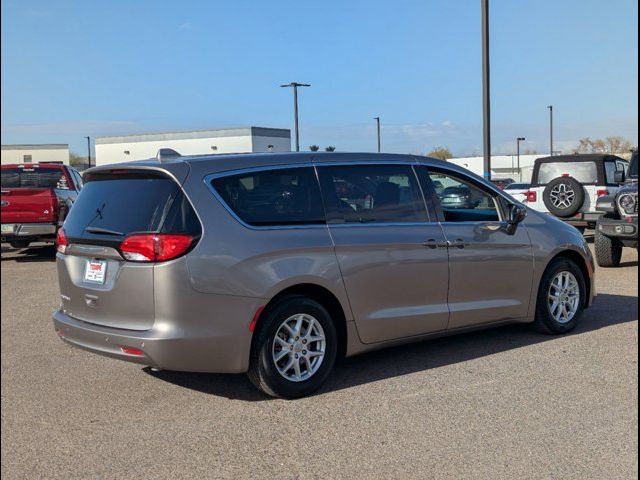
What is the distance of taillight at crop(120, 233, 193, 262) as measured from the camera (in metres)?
4.53

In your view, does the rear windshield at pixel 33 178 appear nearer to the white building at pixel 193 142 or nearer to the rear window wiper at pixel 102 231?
the rear window wiper at pixel 102 231

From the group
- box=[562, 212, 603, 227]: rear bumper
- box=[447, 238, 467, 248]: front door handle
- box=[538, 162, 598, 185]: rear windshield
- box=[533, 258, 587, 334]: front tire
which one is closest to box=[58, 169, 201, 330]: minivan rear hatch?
box=[447, 238, 467, 248]: front door handle

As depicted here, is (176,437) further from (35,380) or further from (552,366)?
(552,366)

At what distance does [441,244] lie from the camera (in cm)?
581

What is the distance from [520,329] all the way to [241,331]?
3378mm

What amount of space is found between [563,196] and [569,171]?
1378 mm

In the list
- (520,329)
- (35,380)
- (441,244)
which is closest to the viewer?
(35,380)

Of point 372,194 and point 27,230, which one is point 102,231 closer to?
point 372,194

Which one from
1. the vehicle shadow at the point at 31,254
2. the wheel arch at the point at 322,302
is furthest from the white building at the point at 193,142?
the wheel arch at the point at 322,302

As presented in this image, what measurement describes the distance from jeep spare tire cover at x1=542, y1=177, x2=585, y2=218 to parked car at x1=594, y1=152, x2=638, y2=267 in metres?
2.06

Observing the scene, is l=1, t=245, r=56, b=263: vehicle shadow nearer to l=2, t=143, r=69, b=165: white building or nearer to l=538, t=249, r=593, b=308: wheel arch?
l=538, t=249, r=593, b=308: wheel arch

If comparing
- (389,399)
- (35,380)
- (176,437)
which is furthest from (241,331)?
(35,380)

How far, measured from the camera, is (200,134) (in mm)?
49750

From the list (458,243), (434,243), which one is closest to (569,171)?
(458,243)
